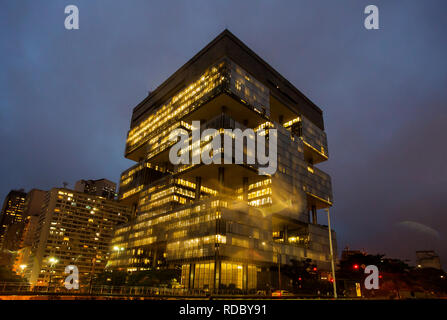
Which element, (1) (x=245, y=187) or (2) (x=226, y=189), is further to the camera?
(2) (x=226, y=189)

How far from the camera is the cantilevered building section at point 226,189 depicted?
81.6m

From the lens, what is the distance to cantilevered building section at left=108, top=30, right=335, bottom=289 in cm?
8162

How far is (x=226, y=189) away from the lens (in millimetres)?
114125

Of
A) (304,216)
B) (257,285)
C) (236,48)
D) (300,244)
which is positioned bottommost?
(257,285)

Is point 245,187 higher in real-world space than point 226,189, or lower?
lower

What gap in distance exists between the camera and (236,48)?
11275 cm

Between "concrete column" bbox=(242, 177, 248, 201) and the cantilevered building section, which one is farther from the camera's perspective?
"concrete column" bbox=(242, 177, 248, 201)

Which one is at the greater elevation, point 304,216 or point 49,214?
point 49,214

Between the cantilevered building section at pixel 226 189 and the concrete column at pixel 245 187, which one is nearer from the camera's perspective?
the cantilevered building section at pixel 226 189
